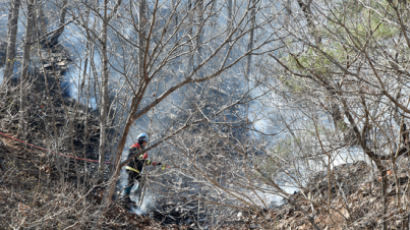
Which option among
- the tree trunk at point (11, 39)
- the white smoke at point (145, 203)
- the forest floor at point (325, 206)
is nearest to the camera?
the forest floor at point (325, 206)

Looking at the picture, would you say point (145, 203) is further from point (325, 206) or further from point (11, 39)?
point (11, 39)

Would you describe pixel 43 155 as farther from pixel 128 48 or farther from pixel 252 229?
pixel 252 229

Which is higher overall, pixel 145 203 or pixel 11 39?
pixel 11 39

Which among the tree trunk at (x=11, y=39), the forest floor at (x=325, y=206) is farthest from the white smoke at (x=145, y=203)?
the tree trunk at (x=11, y=39)

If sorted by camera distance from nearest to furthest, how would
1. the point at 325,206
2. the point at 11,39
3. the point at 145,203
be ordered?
the point at 325,206 → the point at 145,203 → the point at 11,39

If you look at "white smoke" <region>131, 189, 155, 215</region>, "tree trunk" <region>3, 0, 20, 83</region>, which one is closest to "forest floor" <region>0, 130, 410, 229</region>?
"white smoke" <region>131, 189, 155, 215</region>

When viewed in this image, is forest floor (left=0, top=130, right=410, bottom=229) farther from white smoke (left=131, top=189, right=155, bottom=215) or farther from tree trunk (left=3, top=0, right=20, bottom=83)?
tree trunk (left=3, top=0, right=20, bottom=83)

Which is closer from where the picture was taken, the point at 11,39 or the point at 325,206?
the point at 325,206

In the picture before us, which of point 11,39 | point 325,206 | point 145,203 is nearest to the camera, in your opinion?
point 325,206

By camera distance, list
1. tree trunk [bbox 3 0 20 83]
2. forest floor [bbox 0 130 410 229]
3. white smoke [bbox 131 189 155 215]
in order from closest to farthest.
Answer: forest floor [bbox 0 130 410 229]
white smoke [bbox 131 189 155 215]
tree trunk [bbox 3 0 20 83]

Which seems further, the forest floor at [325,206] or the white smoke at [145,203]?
the white smoke at [145,203]

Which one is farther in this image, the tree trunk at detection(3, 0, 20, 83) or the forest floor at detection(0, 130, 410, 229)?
the tree trunk at detection(3, 0, 20, 83)

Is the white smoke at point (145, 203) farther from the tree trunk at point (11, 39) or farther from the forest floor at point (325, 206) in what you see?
the tree trunk at point (11, 39)

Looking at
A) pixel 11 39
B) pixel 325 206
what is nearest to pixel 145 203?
pixel 325 206
